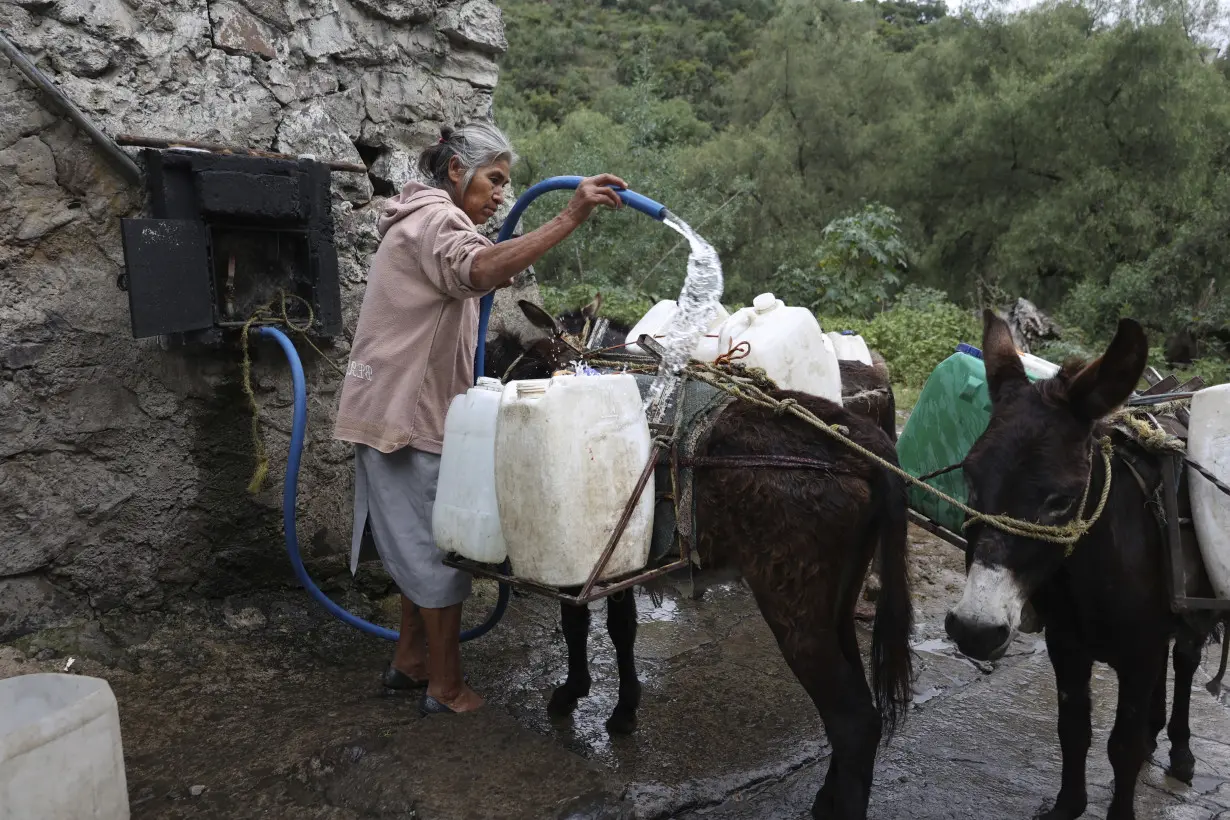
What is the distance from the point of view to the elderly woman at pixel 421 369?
Answer: 2.77 m

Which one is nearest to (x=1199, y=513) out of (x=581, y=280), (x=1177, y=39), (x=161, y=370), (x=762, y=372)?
(x=762, y=372)

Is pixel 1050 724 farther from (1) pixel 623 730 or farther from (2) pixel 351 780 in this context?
(2) pixel 351 780

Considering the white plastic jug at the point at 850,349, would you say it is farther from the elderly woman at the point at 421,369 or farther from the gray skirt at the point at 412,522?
the gray skirt at the point at 412,522

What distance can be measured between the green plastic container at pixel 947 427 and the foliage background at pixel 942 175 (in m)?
7.68

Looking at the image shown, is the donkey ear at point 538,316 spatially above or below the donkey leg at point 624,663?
above

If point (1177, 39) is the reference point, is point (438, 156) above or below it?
below

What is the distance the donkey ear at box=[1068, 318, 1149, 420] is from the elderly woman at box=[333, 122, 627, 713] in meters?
1.63

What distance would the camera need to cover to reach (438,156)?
2920 millimetres

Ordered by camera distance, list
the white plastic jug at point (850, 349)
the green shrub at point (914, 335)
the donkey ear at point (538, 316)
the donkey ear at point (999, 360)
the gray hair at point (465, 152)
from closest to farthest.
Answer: the donkey ear at point (999, 360)
the gray hair at point (465, 152)
the donkey ear at point (538, 316)
the white plastic jug at point (850, 349)
the green shrub at point (914, 335)

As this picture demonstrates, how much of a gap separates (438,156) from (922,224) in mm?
22197

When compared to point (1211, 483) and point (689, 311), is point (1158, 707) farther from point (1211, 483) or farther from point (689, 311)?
point (689, 311)

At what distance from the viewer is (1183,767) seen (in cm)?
302

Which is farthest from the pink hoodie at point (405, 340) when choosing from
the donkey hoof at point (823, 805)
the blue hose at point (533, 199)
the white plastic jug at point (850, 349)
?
the white plastic jug at point (850, 349)

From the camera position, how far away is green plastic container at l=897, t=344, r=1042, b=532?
2.88 m
